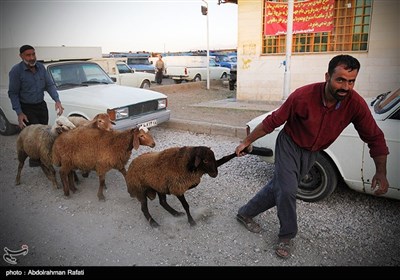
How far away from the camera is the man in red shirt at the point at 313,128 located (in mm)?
2376

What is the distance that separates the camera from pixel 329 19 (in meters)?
9.53

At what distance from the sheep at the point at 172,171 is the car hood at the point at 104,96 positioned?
9.17 feet

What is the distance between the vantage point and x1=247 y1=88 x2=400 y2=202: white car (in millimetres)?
3324

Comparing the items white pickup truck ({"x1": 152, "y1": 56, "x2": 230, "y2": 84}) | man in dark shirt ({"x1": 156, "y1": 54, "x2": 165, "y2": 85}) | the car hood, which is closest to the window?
the car hood

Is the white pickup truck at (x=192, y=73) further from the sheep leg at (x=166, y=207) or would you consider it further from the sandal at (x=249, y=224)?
the sandal at (x=249, y=224)

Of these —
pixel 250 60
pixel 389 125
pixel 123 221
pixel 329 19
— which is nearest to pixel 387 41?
pixel 329 19

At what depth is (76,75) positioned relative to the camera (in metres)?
6.91

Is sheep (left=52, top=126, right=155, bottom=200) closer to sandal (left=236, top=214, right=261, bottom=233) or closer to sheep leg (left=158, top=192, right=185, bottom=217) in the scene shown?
sheep leg (left=158, top=192, right=185, bottom=217)

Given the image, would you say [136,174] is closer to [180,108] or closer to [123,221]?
[123,221]

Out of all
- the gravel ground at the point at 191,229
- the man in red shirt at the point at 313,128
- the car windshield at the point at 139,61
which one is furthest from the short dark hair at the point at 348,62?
the car windshield at the point at 139,61

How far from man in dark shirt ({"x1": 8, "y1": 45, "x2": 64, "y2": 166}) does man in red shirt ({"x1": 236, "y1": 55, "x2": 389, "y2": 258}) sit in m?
3.87

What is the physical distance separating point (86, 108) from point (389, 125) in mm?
5219

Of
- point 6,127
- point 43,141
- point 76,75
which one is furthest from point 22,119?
point 6,127

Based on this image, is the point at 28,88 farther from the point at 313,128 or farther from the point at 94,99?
the point at 313,128
